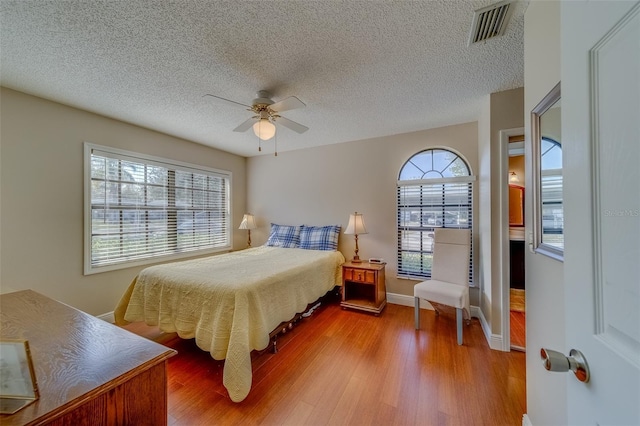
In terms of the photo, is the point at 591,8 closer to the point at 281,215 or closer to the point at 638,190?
the point at 638,190

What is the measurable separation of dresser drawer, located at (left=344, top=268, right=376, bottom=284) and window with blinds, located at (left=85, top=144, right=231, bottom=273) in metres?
2.47

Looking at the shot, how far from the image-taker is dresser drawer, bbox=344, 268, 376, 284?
3170 mm

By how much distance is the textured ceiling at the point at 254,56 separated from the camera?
1428 millimetres

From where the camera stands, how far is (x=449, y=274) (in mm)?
2842

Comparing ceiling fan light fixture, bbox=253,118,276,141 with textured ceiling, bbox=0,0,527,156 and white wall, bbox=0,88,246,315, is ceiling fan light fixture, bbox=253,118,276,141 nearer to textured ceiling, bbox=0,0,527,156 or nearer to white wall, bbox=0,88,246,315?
textured ceiling, bbox=0,0,527,156

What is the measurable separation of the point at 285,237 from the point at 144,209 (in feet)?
6.72

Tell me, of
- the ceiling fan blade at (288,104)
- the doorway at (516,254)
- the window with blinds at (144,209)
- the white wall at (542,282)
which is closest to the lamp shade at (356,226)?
the doorway at (516,254)

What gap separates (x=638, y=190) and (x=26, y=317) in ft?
7.05

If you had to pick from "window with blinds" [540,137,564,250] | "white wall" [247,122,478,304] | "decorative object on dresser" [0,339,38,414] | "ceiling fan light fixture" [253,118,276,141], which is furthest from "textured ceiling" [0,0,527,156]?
"decorative object on dresser" [0,339,38,414]

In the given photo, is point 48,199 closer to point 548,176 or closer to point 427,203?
point 548,176

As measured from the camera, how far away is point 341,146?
12.9 feet

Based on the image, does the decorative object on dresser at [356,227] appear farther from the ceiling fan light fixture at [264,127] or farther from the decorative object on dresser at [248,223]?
the decorative object on dresser at [248,223]

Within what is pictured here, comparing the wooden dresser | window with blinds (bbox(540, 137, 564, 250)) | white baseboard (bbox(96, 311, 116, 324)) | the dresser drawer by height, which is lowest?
white baseboard (bbox(96, 311, 116, 324))

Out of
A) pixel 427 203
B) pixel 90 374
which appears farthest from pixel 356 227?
pixel 90 374
